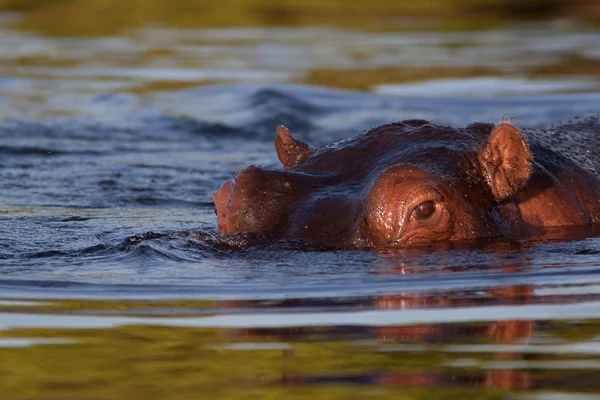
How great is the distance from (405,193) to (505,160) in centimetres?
65

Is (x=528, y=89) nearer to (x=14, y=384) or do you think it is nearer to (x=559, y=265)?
(x=559, y=265)

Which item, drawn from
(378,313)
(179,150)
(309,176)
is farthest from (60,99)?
(378,313)

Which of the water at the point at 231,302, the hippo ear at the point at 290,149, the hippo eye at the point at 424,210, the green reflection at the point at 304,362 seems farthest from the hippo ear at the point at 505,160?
the green reflection at the point at 304,362

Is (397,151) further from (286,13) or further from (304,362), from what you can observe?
(286,13)

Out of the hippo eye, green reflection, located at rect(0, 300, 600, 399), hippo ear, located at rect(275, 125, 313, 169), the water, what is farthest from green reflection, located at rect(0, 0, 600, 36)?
green reflection, located at rect(0, 300, 600, 399)

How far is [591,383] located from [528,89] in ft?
38.0

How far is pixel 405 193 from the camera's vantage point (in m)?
5.57

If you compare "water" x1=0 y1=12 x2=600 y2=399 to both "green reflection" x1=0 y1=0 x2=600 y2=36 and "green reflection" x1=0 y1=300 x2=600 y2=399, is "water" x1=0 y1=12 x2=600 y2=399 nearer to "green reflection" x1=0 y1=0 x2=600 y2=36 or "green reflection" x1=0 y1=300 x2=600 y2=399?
"green reflection" x1=0 y1=300 x2=600 y2=399

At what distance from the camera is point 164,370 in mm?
4176

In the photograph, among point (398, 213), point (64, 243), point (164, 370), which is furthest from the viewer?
point (64, 243)

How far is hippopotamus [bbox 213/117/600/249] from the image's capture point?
566 cm

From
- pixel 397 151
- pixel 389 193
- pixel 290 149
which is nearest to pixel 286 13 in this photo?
pixel 290 149

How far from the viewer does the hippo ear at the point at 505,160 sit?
5.89 metres

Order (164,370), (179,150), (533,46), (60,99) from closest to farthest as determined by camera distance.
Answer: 1. (164,370)
2. (179,150)
3. (60,99)
4. (533,46)
